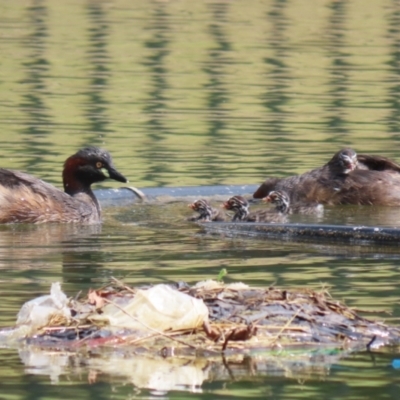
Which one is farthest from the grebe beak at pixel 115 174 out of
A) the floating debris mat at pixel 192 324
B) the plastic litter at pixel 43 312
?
the plastic litter at pixel 43 312

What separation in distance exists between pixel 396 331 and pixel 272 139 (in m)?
10.6

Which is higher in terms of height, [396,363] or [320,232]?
[396,363]

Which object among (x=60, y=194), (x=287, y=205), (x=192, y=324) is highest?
(x=192, y=324)

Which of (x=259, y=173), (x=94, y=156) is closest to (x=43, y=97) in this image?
(x=259, y=173)

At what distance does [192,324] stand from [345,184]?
23.5ft

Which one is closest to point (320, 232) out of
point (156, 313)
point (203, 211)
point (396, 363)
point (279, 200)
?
point (203, 211)

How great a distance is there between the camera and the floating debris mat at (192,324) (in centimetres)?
880

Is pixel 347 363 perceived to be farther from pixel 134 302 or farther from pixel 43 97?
pixel 43 97

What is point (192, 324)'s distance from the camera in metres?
8.83

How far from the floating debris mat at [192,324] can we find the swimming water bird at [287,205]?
531 cm

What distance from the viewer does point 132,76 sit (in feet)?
90.3

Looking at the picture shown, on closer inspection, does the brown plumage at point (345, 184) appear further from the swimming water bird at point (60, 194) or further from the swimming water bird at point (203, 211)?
the swimming water bird at point (60, 194)

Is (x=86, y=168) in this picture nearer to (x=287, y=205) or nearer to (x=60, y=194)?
(x=60, y=194)

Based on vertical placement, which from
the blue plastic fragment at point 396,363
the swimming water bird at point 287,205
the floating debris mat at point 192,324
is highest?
the floating debris mat at point 192,324
